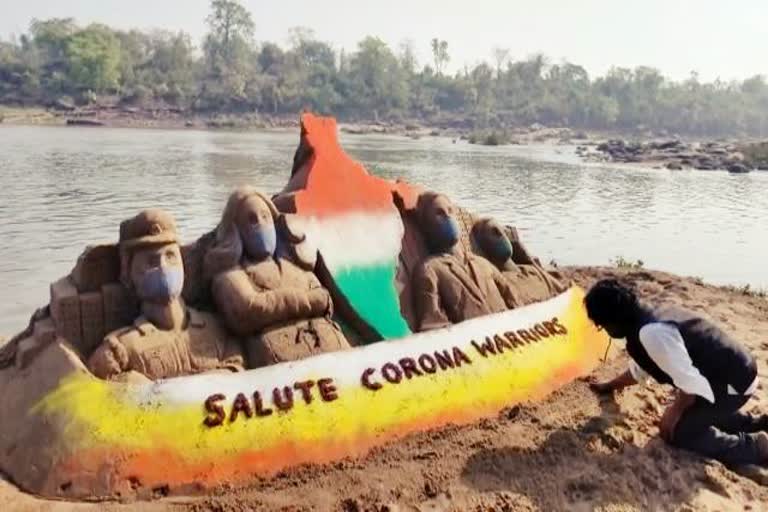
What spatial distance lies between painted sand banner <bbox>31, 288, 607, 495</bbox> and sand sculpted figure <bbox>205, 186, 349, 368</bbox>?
0.19 m

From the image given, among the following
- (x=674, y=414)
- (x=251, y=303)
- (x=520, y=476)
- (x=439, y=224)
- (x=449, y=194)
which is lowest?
(x=449, y=194)

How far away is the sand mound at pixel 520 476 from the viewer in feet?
13.1

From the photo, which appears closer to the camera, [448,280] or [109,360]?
[109,360]

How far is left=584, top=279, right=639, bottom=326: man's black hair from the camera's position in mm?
4504

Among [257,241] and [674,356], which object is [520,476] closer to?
[674,356]

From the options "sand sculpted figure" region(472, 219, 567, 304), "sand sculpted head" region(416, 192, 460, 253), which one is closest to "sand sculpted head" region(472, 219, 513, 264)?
"sand sculpted figure" region(472, 219, 567, 304)

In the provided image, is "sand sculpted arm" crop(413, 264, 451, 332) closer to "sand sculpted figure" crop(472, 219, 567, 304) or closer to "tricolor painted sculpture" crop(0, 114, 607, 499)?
"tricolor painted sculpture" crop(0, 114, 607, 499)

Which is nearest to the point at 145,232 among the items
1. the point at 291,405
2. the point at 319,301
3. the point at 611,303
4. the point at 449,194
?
the point at 319,301

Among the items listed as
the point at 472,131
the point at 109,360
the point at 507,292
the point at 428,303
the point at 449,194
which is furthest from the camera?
the point at 472,131

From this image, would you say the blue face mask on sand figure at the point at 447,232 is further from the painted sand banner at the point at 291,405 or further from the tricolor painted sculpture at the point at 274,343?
the painted sand banner at the point at 291,405

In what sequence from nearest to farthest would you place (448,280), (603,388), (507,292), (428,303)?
(603,388)
(428,303)
(448,280)
(507,292)

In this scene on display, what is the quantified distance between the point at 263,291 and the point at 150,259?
0.70m

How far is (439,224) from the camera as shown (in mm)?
5973

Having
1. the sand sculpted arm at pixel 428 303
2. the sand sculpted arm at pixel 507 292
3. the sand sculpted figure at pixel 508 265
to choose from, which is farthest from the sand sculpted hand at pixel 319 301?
the sand sculpted figure at pixel 508 265
